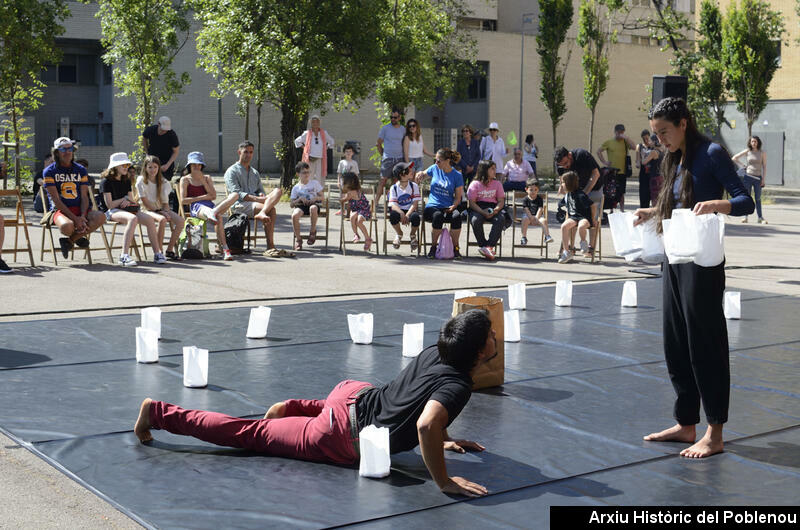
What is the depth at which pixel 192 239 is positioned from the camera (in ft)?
41.9

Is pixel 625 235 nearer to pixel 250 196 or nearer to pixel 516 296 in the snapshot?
pixel 516 296

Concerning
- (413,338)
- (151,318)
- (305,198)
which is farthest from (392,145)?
(413,338)

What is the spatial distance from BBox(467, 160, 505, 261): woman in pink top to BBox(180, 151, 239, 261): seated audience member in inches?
127

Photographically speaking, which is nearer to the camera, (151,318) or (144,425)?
(144,425)

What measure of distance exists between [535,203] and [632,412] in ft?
30.9

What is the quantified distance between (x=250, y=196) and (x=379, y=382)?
7.74 meters

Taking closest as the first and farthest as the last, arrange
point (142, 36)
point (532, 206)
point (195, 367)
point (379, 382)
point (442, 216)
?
point (195, 367) → point (379, 382) → point (442, 216) → point (532, 206) → point (142, 36)

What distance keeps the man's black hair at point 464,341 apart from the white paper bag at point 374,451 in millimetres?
428

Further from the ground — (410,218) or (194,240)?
(410,218)

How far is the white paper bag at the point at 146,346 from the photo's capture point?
22.1 ft

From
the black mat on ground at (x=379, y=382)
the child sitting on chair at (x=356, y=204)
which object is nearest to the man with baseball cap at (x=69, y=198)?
the child sitting on chair at (x=356, y=204)

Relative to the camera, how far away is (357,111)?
3950 cm

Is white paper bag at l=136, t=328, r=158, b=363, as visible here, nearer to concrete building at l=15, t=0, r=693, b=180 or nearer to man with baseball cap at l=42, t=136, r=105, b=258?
man with baseball cap at l=42, t=136, r=105, b=258

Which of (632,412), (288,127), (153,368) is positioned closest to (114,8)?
(288,127)
